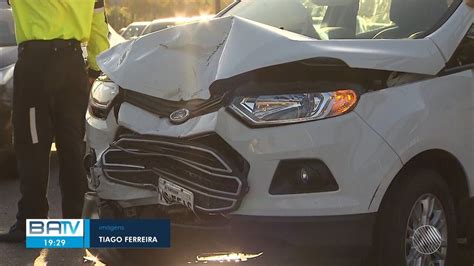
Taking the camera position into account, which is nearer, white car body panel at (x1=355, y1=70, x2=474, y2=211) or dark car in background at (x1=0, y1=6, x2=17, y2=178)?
white car body panel at (x1=355, y1=70, x2=474, y2=211)

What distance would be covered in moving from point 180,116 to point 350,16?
168 centimetres

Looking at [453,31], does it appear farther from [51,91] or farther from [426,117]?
[51,91]

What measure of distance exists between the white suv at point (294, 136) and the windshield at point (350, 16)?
23cm

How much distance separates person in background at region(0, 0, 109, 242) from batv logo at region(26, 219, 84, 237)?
2.42 feet

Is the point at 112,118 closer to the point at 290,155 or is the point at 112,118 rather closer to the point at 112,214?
the point at 112,214

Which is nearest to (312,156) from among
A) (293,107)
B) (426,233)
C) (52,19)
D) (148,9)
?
(293,107)

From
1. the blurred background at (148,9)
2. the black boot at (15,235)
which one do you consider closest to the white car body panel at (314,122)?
the black boot at (15,235)

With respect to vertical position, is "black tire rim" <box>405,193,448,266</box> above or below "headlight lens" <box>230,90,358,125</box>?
below

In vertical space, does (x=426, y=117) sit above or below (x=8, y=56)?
above

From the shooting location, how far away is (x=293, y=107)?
294 centimetres

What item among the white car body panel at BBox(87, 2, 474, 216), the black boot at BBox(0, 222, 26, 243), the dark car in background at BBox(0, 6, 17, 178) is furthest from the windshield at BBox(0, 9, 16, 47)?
the white car body panel at BBox(87, 2, 474, 216)

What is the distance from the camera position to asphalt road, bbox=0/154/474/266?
2961mm

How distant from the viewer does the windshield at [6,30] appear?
6.98 m

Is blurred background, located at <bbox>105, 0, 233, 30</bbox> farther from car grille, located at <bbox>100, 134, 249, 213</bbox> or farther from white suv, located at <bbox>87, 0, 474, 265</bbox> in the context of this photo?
car grille, located at <bbox>100, 134, 249, 213</bbox>
